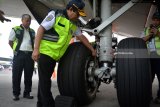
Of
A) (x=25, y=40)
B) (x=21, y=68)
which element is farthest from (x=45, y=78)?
(x=25, y=40)

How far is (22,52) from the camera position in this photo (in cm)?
536

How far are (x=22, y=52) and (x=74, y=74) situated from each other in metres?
1.80

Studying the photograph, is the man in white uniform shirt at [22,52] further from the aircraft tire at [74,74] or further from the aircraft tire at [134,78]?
the aircraft tire at [134,78]

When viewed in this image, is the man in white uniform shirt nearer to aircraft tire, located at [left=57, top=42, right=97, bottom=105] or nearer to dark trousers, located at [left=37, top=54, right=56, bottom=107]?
aircraft tire, located at [left=57, top=42, right=97, bottom=105]

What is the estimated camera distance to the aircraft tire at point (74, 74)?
3.86 m

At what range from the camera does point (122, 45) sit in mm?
3859

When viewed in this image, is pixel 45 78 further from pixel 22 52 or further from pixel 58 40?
pixel 22 52

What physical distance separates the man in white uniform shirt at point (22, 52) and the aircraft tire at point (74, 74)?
1427 mm

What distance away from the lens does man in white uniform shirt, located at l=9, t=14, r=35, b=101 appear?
5294mm

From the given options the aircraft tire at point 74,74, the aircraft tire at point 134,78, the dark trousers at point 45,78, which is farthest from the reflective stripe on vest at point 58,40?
the aircraft tire at point 134,78

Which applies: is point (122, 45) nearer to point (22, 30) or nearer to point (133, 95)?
point (133, 95)

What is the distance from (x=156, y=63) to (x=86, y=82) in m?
1.42

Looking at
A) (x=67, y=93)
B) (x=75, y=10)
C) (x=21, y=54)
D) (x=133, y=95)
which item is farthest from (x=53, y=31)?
(x=21, y=54)

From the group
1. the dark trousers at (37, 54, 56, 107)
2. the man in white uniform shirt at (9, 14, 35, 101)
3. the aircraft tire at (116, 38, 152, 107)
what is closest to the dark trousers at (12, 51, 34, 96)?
the man in white uniform shirt at (9, 14, 35, 101)
